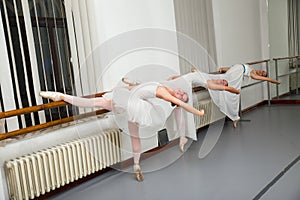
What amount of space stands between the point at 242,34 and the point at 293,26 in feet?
3.16

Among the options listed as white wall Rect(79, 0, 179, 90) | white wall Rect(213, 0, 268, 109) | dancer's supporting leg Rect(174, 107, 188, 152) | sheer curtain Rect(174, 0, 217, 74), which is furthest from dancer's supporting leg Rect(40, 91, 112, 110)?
white wall Rect(213, 0, 268, 109)

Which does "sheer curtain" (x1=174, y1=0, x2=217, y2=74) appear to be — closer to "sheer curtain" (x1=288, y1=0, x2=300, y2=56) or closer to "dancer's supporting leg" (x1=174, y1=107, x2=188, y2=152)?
"dancer's supporting leg" (x1=174, y1=107, x2=188, y2=152)

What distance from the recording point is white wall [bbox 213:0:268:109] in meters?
5.86

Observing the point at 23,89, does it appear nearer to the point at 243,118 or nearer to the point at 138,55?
the point at 138,55

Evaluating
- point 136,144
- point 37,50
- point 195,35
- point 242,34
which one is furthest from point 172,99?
point 242,34

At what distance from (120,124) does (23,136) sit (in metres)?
0.98

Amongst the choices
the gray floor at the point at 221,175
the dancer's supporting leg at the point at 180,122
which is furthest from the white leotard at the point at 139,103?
the dancer's supporting leg at the point at 180,122

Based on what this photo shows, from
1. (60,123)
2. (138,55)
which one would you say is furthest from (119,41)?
(60,123)

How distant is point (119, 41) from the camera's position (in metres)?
3.93

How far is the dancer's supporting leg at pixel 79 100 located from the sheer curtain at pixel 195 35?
2.24m

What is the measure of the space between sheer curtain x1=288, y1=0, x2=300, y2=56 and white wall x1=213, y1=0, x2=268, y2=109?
2.56 feet

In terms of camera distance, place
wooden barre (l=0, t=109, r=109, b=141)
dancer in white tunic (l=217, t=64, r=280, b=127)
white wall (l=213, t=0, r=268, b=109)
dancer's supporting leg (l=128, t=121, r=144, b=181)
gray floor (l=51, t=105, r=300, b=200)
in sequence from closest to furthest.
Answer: wooden barre (l=0, t=109, r=109, b=141) → gray floor (l=51, t=105, r=300, b=200) → dancer's supporting leg (l=128, t=121, r=144, b=181) → dancer in white tunic (l=217, t=64, r=280, b=127) → white wall (l=213, t=0, r=268, b=109)

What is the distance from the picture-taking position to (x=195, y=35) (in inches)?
211

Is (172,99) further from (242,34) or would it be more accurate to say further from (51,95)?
(242,34)
